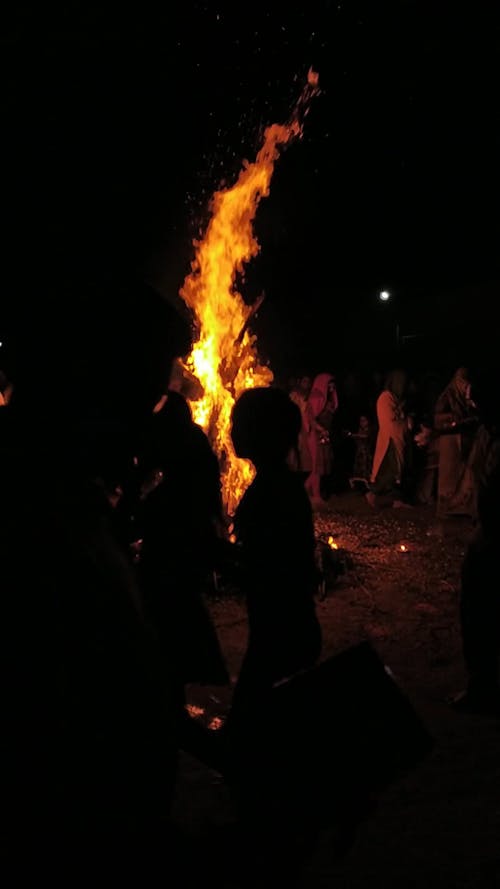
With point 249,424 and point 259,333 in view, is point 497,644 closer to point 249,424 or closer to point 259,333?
point 249,424

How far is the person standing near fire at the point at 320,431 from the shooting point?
1288cm

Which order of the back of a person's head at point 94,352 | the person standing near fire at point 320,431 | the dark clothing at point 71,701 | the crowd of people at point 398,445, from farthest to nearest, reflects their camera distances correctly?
1. the person standing near fire at point 320,431
2. the crowd of people at point 398,445
3. the back of a person's head at point 94,352
4. the dark clothing at point 71,701

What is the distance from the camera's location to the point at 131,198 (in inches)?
767

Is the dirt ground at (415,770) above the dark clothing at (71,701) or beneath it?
beneath

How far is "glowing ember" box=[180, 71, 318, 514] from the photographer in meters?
8.56

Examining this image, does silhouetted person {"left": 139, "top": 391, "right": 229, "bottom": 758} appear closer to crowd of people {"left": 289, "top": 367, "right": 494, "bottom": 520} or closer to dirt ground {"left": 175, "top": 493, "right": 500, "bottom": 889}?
dirt ground {"left": 175, "top": 493, "right": 500, "bottom": 889}

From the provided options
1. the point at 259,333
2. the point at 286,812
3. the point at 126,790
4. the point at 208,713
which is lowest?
the point at 208,713

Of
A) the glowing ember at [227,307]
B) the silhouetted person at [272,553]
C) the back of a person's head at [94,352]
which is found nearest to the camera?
the back of a person's head at [94,352]

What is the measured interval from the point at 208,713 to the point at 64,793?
4005 millimetres

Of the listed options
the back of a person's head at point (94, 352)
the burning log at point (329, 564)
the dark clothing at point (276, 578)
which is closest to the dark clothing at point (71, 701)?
the back of a person's head at point (94, 352)

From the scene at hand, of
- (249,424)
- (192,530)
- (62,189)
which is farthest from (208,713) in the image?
(62,189)

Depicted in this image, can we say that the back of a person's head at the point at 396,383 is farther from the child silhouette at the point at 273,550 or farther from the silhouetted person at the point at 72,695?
the silhouetted person at the point at 72,695

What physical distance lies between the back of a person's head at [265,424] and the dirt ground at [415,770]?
1.57 meters

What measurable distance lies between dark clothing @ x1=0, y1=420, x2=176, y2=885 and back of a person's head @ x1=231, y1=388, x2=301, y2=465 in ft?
7.16
